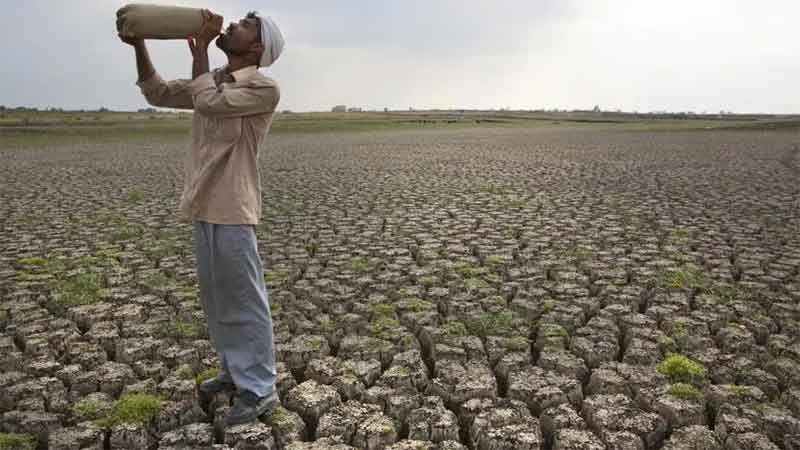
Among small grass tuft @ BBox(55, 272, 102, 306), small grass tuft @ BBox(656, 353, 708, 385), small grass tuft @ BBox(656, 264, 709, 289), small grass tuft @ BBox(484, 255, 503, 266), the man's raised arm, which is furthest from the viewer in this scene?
small grass tuft @ BBox(484, 255, 503, 266)

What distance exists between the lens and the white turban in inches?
90.5

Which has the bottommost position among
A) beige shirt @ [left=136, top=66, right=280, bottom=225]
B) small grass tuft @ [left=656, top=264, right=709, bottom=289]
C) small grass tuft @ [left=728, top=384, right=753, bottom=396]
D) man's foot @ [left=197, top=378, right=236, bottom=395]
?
small grass tuft @ [left=728, top=384, right=753, bottom=396]

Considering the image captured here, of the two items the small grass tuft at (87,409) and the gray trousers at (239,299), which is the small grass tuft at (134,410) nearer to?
the small grass tuft at (87,409)

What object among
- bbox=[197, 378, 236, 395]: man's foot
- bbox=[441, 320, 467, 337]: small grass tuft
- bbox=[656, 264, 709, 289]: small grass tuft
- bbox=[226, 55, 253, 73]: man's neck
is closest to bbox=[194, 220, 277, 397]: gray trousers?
bbox=[197, 378, 236, 395]: man's foot

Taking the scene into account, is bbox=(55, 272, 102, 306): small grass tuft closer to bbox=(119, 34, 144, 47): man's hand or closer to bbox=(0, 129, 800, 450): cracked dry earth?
bbox=(0, 129, 800, 450): cracked dry earth

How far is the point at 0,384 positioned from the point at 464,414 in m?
2.22

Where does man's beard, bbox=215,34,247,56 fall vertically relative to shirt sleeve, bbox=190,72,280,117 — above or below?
above

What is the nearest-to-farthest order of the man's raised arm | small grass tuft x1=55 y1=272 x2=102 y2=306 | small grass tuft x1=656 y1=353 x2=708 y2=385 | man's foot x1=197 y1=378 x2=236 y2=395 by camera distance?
the man's raised arm, man's foot x1=197 y1=378 x2=236 y2=395, small grass tuft x1=656 y1=353 x2=708 y2=385, small grass tuft x1=55 y1=272 x2=102 y2=306

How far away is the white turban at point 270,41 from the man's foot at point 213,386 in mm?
1423

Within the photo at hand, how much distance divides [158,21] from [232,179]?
2.09 feet

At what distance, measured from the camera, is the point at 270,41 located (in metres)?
2.31

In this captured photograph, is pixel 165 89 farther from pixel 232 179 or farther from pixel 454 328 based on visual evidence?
pixel 454 328

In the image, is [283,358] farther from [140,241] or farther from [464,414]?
[140,241]

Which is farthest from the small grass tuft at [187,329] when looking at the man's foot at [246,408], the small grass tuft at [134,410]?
the man's foot at [246,408]
